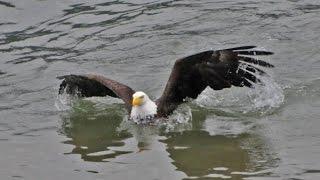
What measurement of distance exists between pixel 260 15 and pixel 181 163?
6.63 meters

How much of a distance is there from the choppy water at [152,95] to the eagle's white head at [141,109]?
0.60 ft

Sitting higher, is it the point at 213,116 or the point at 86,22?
the point at 86,22

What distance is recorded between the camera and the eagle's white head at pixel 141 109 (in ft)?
33.5

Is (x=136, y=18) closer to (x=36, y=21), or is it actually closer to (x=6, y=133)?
(x=36, y=21)

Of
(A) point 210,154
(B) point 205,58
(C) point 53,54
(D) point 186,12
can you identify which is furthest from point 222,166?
(D) point 186,12

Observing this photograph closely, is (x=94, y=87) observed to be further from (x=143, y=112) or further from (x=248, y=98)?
(x=248, y=98)

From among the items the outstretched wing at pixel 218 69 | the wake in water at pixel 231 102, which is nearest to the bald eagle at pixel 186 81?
the outstretched wing at pixel 218 69

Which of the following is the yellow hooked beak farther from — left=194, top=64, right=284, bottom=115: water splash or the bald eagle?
left=194, top=64, right=284, bottom=115: water splash

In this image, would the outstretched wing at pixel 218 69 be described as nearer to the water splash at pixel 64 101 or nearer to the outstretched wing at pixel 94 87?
the outstretched wing at pixel 94 87

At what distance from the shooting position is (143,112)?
10305 mm

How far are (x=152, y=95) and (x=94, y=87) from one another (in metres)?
1.01

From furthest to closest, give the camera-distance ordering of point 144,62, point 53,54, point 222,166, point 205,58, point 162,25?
point 162,25 < point 53,54 < point 144,62 < point 205,58 < point 222,166

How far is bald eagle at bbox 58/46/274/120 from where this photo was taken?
9555mm

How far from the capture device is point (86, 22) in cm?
1538
